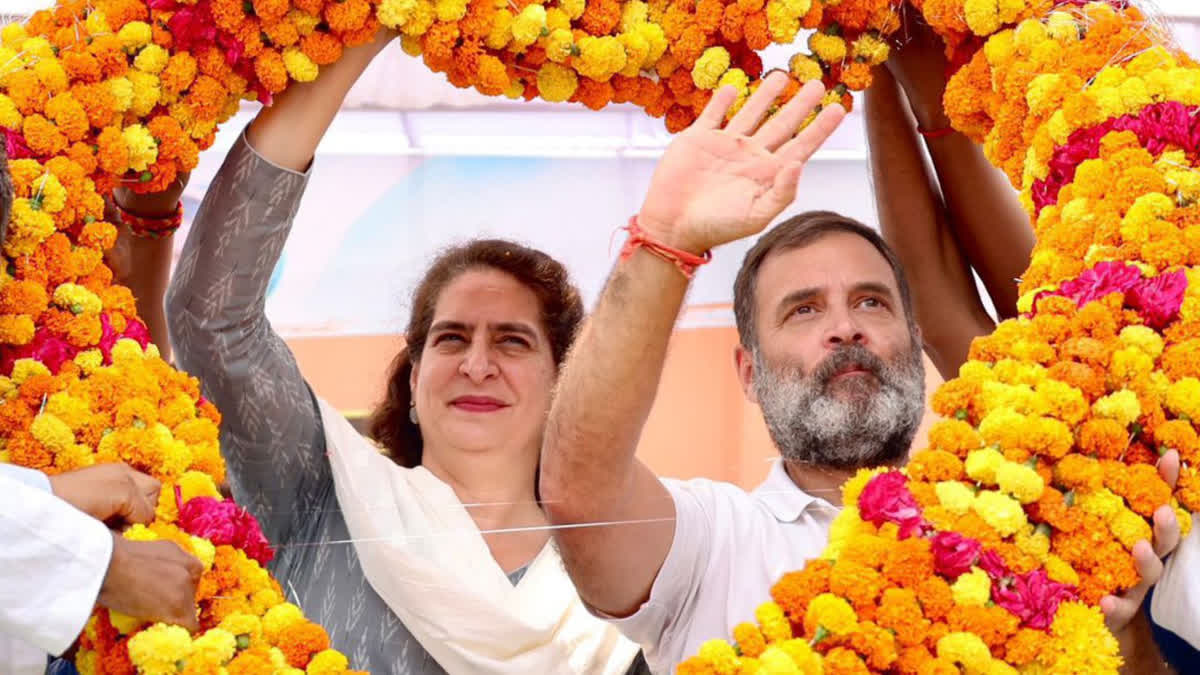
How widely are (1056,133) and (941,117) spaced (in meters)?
0.63

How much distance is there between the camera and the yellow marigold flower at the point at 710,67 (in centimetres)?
290

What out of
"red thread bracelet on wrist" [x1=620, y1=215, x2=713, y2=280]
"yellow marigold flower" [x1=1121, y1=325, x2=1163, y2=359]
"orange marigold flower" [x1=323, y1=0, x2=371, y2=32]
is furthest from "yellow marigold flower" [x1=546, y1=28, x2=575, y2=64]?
"yellow marigold flower" [x1=1121, y1=325, x2=1163, y2=359]

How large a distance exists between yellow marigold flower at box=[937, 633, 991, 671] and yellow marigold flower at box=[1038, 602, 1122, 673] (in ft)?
0.36

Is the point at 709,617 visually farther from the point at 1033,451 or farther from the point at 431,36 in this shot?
the point at 431,36

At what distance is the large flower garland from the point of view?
7.03 feet

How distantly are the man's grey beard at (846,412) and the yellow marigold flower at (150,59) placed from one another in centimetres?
141

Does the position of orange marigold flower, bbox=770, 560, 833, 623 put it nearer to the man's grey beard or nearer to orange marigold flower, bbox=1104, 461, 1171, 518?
orange marigold flower, bbox=1104, 461, 1171, 518

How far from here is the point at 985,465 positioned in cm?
223

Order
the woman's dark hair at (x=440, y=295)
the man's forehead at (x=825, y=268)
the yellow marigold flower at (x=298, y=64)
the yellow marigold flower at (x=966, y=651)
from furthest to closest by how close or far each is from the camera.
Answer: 1. the woman's dark hair at (x=440, y=295)
2. the man's forehead at (x=825, y=268)
3. the yellow marigold flower at (x=298, y=64)
4. the yellow marigold flower at (x=966, y=651)

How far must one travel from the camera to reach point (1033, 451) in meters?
2.25

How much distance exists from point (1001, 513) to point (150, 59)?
1.73 m

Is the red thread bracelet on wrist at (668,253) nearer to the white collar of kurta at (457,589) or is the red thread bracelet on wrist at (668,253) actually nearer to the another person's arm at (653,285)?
the another person's arm at (653,285)

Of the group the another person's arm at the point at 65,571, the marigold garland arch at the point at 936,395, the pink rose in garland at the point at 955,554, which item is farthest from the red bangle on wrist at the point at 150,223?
the pink rose in garland at the point at 955,554

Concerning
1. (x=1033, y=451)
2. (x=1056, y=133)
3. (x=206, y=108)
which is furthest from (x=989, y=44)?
(x=206, y=108)
